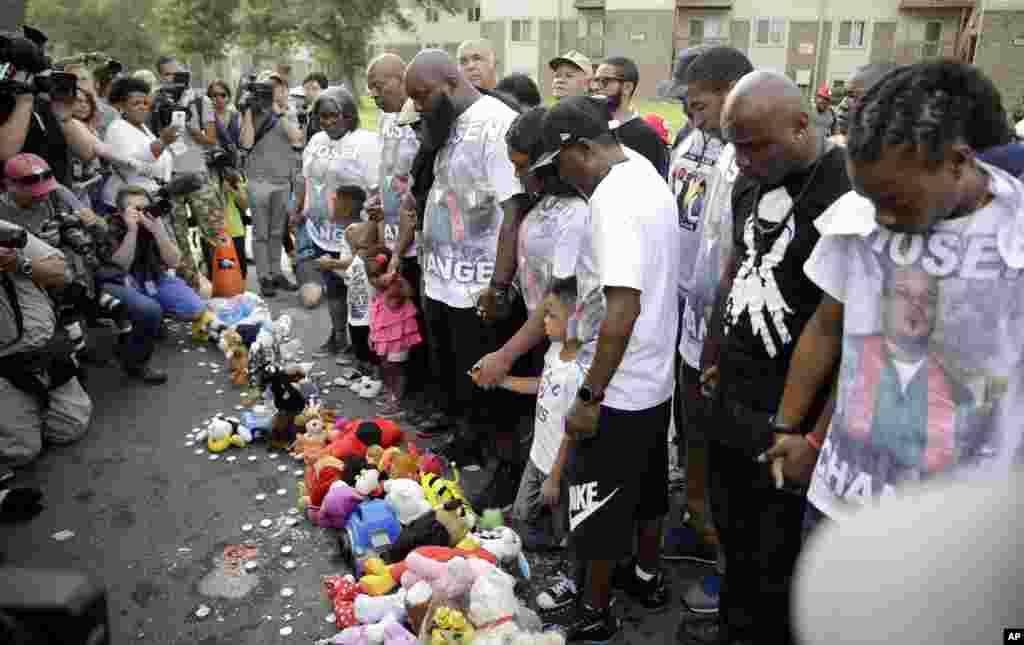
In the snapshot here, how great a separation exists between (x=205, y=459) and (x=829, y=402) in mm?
3597

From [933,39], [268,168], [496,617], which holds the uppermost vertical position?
[933,39]

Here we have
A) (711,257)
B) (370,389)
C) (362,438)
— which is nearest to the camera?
(711,257)

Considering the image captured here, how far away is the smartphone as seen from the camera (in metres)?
5.27

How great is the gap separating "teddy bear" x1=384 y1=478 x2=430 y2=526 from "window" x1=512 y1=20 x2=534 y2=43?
1451 inches

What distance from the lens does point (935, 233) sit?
5.65 ft

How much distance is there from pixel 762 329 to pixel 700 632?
1.28 meters

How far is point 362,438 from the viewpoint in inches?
158

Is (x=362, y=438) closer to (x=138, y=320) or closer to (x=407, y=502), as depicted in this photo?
(x=407, y=502)

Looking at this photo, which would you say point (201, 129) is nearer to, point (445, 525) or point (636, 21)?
point (445, 525)

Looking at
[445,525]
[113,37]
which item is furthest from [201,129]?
[113,37]

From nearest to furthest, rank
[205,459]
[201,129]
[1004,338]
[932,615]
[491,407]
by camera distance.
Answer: [932,615] < [1004,338] < [491,407] < [205,459] < [201,129]

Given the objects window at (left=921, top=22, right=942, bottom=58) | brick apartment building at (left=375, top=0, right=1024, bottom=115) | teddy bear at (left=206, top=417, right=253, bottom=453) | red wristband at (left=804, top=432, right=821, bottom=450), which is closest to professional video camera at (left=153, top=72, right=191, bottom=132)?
teddy bear at (left=206, top=417, right=253, bottom=453)

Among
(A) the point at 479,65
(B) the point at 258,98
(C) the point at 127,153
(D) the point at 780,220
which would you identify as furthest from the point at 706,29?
(D) the point at 780,220

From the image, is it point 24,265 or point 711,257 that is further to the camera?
point 24,265
